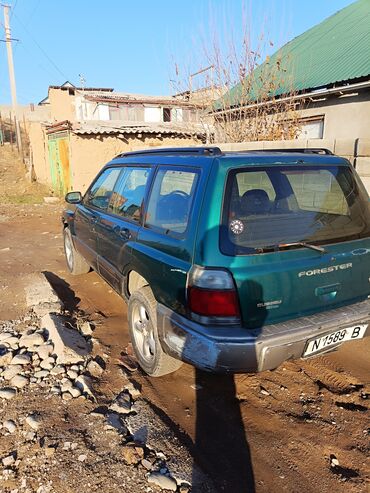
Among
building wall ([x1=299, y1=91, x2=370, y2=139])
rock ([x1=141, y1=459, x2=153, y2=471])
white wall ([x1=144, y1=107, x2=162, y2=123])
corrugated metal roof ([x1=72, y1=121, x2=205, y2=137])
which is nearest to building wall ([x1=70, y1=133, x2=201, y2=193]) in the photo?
corrugated metal roof ([x1=72, y1=121, x2=205, y2=137])

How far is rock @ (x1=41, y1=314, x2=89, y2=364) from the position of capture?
10.4 feet

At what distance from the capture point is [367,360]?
3.38 meters

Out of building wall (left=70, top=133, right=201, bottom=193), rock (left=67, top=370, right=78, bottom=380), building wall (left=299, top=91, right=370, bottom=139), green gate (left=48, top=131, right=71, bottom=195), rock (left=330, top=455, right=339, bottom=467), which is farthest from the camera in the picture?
green gate (left=48, top=131, right=71, bottom=195)

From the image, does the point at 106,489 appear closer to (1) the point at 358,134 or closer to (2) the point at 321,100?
(1) the point at 358,134

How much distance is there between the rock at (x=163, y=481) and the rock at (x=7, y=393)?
4.35 feet

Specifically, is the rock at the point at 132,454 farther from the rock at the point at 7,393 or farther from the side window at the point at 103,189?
the side window at the point at 103,189

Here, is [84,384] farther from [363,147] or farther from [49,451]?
[363,147]

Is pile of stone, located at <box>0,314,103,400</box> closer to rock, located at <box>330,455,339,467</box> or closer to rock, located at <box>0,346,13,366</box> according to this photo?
rock, located at <box>0,346,13,366</box>

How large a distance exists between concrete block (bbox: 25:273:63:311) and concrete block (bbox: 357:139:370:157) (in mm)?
4414

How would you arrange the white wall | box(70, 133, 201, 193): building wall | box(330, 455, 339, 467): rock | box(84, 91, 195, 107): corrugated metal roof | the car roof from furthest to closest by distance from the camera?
the white wall → box(84, 91, 195, 107): corrugated metal roof → box(70, 133, 201, 193): building wall → the car roof → box(330, 455, 339, 467): rock

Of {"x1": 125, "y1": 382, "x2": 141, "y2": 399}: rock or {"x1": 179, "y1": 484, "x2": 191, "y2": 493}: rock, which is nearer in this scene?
{"x1": 179, "y1": 484, "x2": 191, "y2": 493}: rock

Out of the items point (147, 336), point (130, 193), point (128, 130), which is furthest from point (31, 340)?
point (128, 130)

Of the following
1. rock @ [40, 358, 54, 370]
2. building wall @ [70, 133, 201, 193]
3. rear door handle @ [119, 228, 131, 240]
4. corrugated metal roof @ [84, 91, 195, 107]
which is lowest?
rock @ [40, 358, 54, 370]

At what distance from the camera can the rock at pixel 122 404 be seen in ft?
8.70
